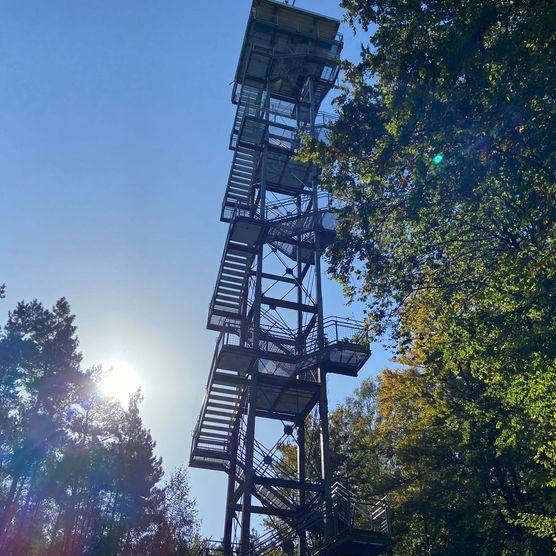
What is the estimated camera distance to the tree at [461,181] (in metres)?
9.19

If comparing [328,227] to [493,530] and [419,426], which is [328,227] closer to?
[419,426]

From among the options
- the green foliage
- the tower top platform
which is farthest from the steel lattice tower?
the green foliage

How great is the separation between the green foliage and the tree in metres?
18.9

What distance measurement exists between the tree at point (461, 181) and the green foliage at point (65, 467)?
18.9 metres

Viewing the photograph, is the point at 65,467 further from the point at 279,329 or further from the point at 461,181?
the point at 461,181

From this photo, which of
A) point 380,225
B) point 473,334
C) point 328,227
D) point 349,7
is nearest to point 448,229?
point 380,225

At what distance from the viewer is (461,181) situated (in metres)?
9.91

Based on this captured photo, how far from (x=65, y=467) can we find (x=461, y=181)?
26.6 meters

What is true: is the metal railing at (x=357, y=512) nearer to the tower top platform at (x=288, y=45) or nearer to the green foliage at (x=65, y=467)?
the green foliage at (x=65, y=467)

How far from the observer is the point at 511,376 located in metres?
11.8

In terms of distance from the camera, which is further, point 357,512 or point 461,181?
point 357,512

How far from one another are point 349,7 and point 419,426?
14559mm

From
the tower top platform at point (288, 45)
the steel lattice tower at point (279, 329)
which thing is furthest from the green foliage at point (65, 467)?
the tower top platform at point (288, 45)

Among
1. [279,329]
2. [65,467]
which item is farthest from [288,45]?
[65,467]
